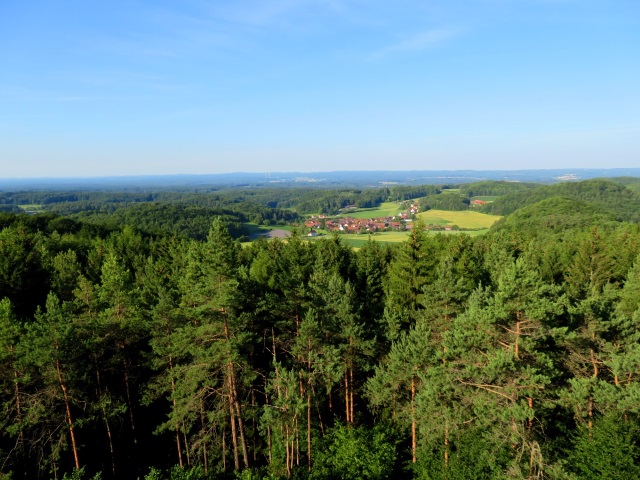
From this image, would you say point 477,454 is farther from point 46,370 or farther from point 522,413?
point 46,370

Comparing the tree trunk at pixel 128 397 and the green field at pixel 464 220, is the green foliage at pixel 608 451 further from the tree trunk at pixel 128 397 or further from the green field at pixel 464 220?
the green field at pixel 464 220

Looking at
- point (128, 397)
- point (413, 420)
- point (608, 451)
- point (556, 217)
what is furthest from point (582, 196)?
point (128, 397)

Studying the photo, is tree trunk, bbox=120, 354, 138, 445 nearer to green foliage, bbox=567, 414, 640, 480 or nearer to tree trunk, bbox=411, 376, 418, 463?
tree trunk, bbox=411, 376, 418, 463

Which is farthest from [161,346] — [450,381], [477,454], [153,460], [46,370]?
[477,454]

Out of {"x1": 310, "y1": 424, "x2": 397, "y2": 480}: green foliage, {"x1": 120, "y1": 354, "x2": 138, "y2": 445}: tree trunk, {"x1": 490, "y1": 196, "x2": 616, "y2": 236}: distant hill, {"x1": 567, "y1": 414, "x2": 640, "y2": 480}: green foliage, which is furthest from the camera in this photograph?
{"x1": 490, "y1": 196, "x2": 616, "y2": 236}: distant hill

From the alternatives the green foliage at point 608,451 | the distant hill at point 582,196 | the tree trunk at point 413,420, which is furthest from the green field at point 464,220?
the green foliage at point 608,451

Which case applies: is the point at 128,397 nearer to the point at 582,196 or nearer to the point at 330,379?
the point at 330,379

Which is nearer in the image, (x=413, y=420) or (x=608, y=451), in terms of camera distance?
(x=608, y=451)

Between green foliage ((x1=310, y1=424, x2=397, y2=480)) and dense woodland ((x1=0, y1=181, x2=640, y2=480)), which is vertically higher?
dense woodland ((x1=0, y1=181, x2=640, y2=480))

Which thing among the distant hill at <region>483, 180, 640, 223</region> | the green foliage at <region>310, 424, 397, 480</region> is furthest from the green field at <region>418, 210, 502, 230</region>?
the green foliage at <region>310, 424, 397, 480</region>

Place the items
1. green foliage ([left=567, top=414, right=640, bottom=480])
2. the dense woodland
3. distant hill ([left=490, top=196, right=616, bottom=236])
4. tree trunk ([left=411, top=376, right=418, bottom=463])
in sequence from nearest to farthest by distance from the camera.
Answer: green foliage ([left=567, top=414, right=640, bottom=480]) < the dense woodland < tree trunk ([left=411, top=376, right=418, bottom=463]) < distant hill ([left=490, top=196, right=616, bottom=236])

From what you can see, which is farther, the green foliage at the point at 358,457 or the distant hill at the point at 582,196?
the distant hill at the point at 582,196

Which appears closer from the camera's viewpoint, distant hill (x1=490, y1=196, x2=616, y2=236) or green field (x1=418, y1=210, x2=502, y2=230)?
distant hill (x1=490, y1=196, x2=616, y2=236)
